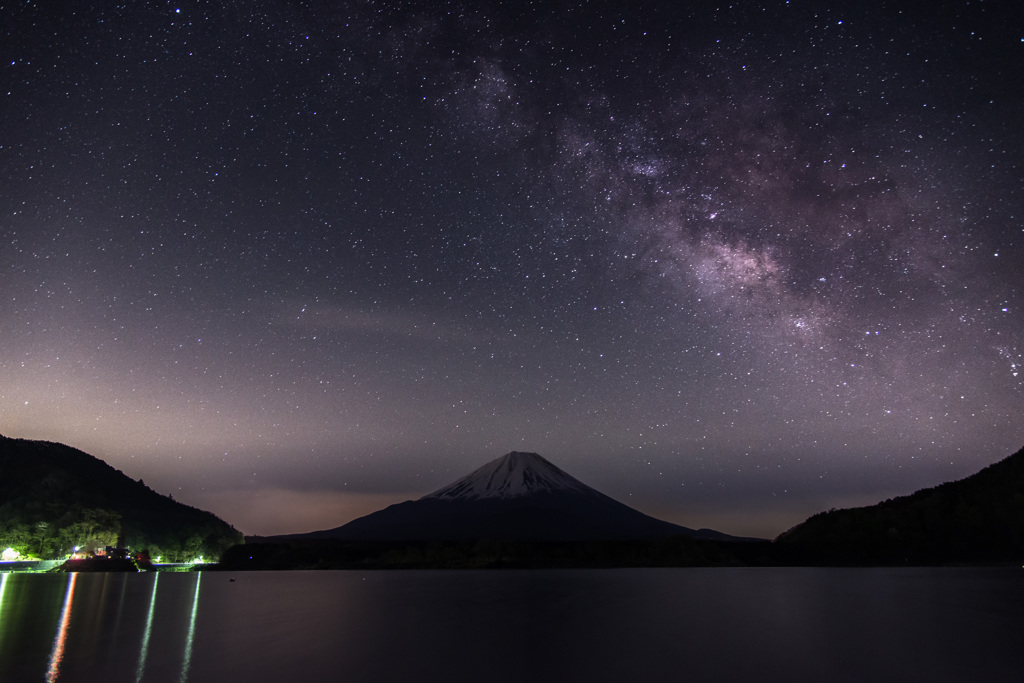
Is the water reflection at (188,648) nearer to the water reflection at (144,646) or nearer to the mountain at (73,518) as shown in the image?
the water reflection at (144,646)

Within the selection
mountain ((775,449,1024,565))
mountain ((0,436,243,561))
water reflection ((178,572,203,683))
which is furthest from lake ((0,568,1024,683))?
mountain ((775,449,1024,565))

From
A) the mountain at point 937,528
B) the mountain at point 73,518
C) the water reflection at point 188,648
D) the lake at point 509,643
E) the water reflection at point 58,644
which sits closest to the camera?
the water reflection at point 58,644

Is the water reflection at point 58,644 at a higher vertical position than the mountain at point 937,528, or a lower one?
lower

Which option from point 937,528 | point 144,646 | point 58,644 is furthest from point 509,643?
point 937,528

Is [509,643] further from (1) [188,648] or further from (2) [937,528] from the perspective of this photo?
(2) [937,528]

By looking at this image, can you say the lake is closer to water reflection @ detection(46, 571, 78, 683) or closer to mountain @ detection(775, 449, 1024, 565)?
water reflection @ detection(46, 571, 78, 683)

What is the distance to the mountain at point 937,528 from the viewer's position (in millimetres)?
153500

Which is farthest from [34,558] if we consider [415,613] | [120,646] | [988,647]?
[988,647]

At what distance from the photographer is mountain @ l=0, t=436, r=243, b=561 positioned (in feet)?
397

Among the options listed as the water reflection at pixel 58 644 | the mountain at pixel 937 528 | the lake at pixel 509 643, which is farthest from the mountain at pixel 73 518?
the mountain at pixel 937 528

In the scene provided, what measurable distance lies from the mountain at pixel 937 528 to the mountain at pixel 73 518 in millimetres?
162522

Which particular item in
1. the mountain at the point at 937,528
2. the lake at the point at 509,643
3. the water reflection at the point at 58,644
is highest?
the mountain at the point at 937,528

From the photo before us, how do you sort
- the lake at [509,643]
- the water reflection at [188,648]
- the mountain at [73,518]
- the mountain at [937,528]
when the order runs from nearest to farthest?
the water reflection at [188,648]
the lake at [509,643]
the mountain at [73,518]
the mountain at [937,528]

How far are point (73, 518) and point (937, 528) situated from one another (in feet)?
625
